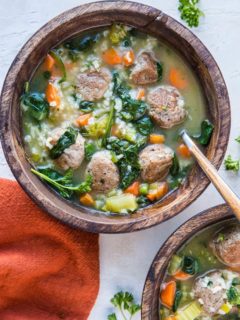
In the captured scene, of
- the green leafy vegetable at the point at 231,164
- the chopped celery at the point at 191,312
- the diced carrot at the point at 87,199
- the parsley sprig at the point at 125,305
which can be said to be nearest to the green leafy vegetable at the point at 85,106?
the diced carrot at the point at 87,199

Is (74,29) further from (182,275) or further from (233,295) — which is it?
Result: (233,295)

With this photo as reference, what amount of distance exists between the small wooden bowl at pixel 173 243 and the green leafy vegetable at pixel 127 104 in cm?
66

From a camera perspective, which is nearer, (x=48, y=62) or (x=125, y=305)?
(x=48, y=62)

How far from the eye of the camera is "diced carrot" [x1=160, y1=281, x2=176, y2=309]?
12.9ft

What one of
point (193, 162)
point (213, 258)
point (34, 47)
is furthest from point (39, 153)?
point (213, 258)

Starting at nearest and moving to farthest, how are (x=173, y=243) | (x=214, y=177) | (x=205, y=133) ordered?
(x=214, y=177), (x=173, y=243), (x=205, y=133)

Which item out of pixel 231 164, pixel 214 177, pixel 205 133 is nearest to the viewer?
pixel 214 177

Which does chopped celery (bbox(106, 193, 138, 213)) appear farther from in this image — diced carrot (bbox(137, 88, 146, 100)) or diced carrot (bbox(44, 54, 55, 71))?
diced carrot (bbox(44, 54, 55, 71))

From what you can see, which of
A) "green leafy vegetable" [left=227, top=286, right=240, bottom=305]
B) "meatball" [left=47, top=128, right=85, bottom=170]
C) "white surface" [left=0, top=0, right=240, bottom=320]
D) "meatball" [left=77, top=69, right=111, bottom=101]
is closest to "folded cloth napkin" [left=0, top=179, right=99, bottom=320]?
"white surface" [left=0, top=0, right=240, bottom=320]

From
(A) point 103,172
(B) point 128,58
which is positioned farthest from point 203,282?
(B) point 128,58

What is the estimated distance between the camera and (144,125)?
12.5 ft

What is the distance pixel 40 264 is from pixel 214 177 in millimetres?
1207

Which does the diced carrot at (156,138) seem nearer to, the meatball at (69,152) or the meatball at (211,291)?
the meatball at (69,152)

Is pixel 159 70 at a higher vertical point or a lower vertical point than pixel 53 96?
higher
